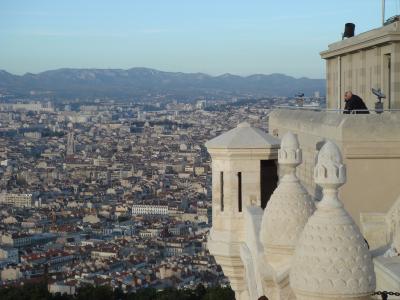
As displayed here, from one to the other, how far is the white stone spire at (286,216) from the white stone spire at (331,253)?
104 cm

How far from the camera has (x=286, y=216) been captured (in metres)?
3.76

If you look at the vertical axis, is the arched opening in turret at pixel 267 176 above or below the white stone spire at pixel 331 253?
below

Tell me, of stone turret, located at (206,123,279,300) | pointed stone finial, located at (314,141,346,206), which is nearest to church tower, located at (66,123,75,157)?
stone turret, located at (206,123,279,300)

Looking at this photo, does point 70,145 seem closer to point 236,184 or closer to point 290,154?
point 236,184

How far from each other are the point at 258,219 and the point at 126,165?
104 m

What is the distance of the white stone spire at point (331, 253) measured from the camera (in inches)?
102

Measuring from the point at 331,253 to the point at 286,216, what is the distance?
1153 mm

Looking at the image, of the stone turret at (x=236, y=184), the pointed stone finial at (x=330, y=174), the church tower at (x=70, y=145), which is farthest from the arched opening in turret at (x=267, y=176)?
the church tower at (x=70, y=145)

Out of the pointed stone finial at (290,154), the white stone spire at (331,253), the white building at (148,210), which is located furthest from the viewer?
the white building at (148,210)

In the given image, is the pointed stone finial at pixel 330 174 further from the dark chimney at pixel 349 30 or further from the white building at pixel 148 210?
the white building at pixel 148 210

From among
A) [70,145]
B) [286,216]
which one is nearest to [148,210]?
[70,145]

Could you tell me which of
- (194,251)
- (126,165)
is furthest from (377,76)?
(126,165)

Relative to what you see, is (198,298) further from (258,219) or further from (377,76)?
(258,219)

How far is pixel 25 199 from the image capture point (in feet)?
286
